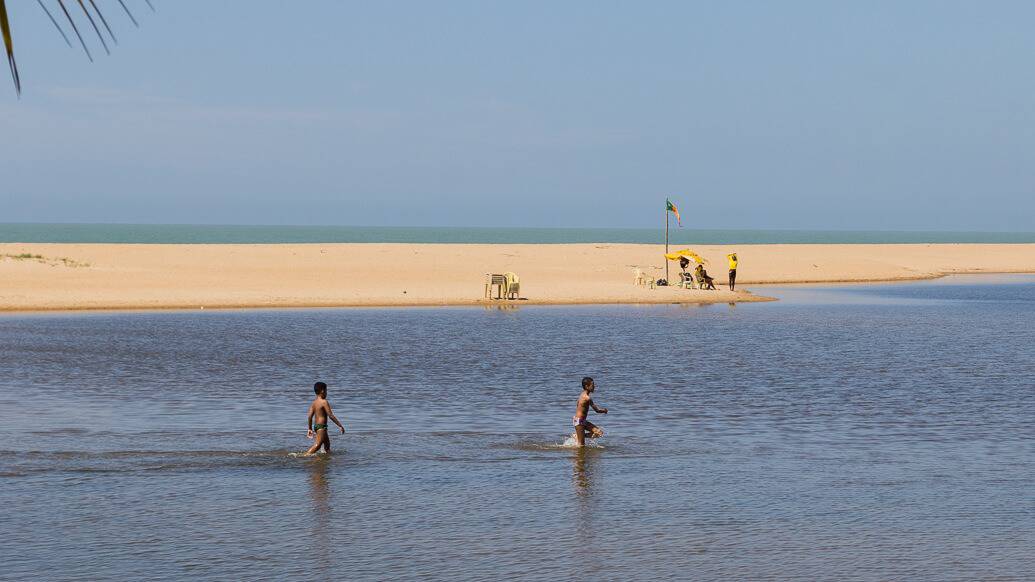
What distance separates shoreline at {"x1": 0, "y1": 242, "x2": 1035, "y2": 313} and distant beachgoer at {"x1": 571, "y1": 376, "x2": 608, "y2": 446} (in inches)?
1209

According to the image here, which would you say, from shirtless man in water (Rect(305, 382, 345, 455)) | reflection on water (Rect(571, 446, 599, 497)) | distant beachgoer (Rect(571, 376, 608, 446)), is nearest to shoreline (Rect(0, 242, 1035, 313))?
shirtless man in water (Rect(305, 382, 345, 455))

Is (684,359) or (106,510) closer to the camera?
(106,510)

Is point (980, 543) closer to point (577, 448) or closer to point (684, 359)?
point (577, 448)

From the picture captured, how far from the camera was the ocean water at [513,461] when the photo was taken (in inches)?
477

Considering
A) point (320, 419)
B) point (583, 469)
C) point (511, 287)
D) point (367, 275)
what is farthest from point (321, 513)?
point (367, 275)

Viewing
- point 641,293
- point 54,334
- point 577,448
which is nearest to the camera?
point 577,448

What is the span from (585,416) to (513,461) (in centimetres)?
129

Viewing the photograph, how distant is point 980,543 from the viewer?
12.6 metres

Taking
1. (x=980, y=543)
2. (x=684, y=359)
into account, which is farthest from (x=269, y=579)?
(x=684, y=359)

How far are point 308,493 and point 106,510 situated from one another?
2302 mm

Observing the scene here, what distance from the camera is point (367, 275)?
6412 cm

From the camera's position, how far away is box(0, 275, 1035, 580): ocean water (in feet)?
39.7

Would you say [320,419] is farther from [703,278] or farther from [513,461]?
[703,278]

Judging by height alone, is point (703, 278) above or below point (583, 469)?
above
